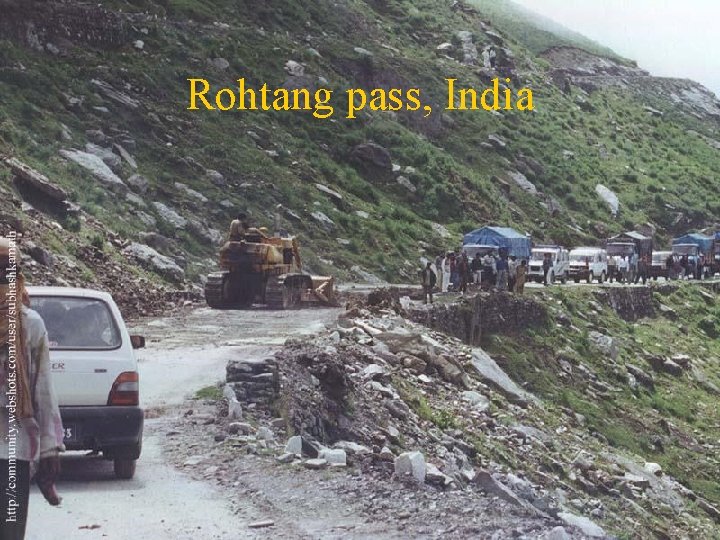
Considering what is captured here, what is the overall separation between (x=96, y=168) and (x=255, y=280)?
8286 millimetres

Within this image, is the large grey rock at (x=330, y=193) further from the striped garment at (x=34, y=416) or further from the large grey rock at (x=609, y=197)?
the striped garment at (x=34, y=416)

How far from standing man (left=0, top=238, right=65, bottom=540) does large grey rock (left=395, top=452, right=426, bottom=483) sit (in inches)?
221

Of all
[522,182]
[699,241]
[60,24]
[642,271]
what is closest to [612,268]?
[642,271]

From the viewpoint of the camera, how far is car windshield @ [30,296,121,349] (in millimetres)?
9859

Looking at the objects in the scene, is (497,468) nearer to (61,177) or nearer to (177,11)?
(61,177)

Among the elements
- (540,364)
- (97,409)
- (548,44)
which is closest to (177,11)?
(540,364)

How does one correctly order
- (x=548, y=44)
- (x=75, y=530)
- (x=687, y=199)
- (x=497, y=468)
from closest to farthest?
(x=75, y=530) < (x=497, y=468) < (x=687, y=199) < (x=548, y=44)

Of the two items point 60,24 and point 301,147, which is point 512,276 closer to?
point 301,147

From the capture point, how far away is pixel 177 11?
59.6 meters

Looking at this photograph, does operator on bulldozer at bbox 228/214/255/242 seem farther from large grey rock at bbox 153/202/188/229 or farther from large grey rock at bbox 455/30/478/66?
large grey rock at bbox 455/30/478/66

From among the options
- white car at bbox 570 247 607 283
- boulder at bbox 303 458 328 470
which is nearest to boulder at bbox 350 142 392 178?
white car at bbox 570 247 607 283

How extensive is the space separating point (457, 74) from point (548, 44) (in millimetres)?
50438

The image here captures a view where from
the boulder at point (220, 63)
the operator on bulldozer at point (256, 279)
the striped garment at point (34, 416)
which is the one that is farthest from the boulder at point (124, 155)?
the striped garment at point (34, 416)

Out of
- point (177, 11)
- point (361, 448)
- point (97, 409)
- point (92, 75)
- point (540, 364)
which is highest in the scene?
point (177, 11)
